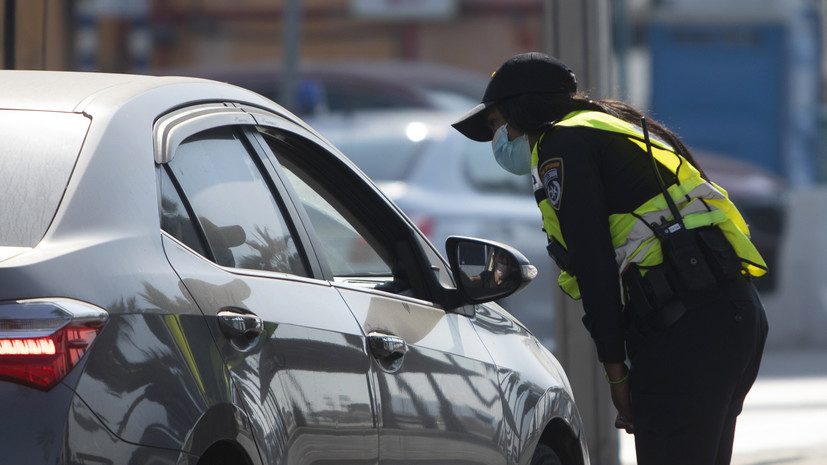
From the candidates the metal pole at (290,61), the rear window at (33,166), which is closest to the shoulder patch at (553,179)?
the rear window at (33,166)

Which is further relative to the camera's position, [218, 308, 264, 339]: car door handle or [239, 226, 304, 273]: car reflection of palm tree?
[239, 226, 304, 273]: car reflection of palm tree

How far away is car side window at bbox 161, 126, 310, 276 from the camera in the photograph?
263cm

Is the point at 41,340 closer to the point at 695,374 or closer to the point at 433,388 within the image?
the point at 433,388

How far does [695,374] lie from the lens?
348 centimetres

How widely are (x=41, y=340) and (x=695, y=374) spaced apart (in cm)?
188

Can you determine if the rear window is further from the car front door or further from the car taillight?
the car front door

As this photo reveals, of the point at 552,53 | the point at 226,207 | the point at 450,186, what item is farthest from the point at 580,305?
the point at 226,207

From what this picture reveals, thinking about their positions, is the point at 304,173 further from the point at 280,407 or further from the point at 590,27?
the point at 590,27

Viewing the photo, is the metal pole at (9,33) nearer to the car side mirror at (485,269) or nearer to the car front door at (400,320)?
the car front door at (400,320)

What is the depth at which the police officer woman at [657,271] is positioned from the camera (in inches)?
136

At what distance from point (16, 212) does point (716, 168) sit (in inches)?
476

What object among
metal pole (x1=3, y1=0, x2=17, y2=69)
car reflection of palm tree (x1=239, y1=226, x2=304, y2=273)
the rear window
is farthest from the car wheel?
metal pole (x1=3, y1=0, x2=17, y2=69)

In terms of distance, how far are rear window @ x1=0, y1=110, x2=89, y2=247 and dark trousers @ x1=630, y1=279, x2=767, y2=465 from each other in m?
1.67

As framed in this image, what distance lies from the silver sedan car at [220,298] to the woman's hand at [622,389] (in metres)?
0.25
